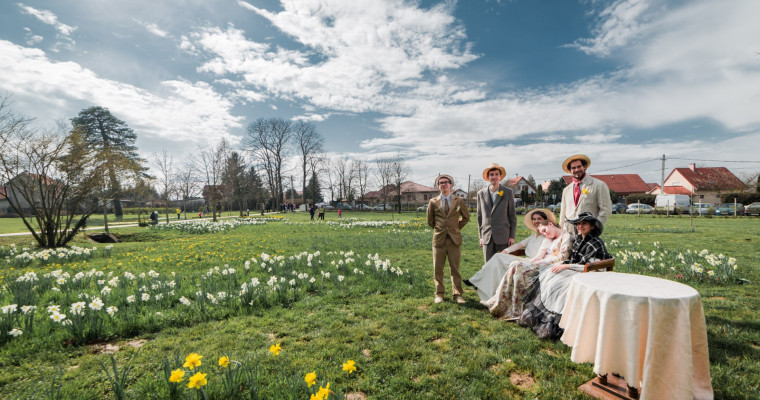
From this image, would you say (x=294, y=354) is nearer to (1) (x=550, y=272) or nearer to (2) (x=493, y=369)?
(2) (x=493, y=369)

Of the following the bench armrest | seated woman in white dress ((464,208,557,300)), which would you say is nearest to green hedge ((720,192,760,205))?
seated woman in white dress ((464,208,557,300))

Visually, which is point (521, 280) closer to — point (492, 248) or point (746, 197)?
point (492, 248)

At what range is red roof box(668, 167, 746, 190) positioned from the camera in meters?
43.6

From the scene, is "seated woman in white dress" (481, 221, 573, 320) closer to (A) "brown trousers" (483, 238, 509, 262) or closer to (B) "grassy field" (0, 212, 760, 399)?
(B) "grassy field" (0, 212, 760, 399)

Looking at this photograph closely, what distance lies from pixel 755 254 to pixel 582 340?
35.9 ft

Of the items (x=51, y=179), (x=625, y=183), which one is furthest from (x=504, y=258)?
(x=625, y=183)

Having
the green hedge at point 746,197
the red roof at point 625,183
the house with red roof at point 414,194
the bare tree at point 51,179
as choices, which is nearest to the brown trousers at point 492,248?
the bare tree at point 51,179

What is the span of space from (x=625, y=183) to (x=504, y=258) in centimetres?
7113

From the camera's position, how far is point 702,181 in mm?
48062

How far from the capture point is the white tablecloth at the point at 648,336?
2098 millimetres

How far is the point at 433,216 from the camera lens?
5055mm

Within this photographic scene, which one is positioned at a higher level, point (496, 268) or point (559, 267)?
point (559, 267)

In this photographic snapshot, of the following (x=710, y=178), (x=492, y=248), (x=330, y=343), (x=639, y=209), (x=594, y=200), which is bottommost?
(x=639, y=209)

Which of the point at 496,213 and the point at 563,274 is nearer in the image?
the point at 563,274
